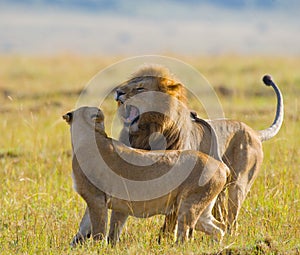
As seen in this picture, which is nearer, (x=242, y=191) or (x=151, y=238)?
(x=151, y=238)

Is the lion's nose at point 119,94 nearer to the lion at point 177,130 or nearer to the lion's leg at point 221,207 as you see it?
the lion at point 177,130

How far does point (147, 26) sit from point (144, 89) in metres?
93.6

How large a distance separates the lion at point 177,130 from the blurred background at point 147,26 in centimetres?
6717

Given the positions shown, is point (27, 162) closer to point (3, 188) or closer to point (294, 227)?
point (3, 188)

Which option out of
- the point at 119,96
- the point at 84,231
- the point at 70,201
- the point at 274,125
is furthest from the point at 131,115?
the point at 274,125

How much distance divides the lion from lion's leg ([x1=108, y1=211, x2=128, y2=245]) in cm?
65

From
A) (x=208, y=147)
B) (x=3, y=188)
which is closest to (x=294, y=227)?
(x=208, y=147)

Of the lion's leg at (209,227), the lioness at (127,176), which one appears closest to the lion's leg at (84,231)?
the lioness at (127,176)

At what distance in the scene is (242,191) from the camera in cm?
686

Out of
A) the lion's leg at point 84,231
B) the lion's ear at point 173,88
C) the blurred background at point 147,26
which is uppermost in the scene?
the blurred background at point 147,26

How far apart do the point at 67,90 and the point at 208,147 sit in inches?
413

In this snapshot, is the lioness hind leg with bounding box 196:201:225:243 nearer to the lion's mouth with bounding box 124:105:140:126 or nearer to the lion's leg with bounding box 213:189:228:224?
the lion's leg with bounding box 213:189:228:224

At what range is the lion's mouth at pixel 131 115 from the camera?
6.69 m

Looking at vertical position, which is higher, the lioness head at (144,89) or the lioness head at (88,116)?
the lioness head at (144,89)
